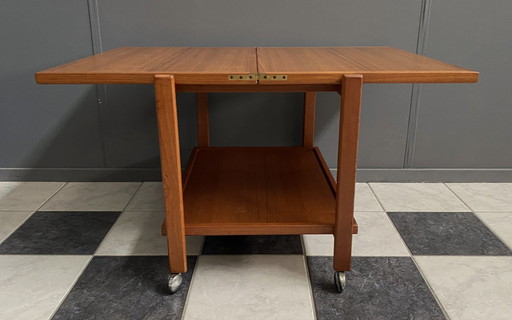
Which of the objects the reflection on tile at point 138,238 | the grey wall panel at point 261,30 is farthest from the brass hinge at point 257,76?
the grey wall panel at point 261,30

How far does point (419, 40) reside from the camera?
2176 millimetres

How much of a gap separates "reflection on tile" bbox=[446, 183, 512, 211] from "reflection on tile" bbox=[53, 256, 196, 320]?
1.39 m

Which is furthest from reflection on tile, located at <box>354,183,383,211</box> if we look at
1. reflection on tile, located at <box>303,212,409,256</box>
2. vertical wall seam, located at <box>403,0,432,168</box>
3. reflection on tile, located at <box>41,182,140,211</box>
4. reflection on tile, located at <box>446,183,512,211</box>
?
reflection on tile, located at <box>41,182,140,211</box>

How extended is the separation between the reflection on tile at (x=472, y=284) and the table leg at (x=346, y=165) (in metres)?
0.33

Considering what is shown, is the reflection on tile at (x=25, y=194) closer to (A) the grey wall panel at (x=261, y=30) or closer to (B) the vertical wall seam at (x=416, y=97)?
(A) the grey wall panel at (x=261, y=30)

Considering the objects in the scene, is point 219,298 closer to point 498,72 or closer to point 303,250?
point 303,250

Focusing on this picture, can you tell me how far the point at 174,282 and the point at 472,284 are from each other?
3.25ft

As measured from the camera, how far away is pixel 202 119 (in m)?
2.16

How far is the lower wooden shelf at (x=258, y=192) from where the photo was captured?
57.4 inches

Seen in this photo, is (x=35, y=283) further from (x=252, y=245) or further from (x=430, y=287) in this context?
(x=430, y=287)

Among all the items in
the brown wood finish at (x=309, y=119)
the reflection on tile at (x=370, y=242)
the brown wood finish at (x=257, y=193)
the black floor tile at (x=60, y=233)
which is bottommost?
the black floor tile at (x=60, y=233)

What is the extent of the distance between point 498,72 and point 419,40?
1.45ft

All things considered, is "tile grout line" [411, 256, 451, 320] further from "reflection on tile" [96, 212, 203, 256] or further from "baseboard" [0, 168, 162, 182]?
"baseboard" [0, 168, 162, 182]

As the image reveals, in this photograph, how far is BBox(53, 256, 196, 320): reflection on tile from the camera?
4.51ft
